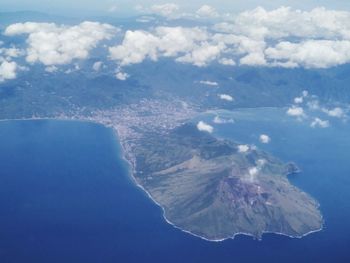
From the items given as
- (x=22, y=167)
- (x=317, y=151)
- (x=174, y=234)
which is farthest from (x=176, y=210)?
(x=317, y=151)

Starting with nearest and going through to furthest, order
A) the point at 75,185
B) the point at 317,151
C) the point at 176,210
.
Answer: the point at 176,210, the point at 75,185, the point at 317,151

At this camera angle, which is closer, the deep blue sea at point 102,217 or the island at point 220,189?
the deep blue sea at point 102,217

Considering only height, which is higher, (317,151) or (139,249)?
(139,249)

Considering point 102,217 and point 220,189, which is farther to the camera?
point 220,189

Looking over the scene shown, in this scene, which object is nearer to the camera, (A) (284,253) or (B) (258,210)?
(A) (284,253)

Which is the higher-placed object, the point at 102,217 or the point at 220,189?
the point at 102,217

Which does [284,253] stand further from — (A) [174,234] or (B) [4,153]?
(B) [4,153]

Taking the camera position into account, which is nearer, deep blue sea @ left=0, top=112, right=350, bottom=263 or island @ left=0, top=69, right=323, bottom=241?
deep blue sea @ left=0, top=112, right=350, bottom=263

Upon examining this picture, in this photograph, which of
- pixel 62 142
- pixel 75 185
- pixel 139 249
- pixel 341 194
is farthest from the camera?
pixel 62 142
